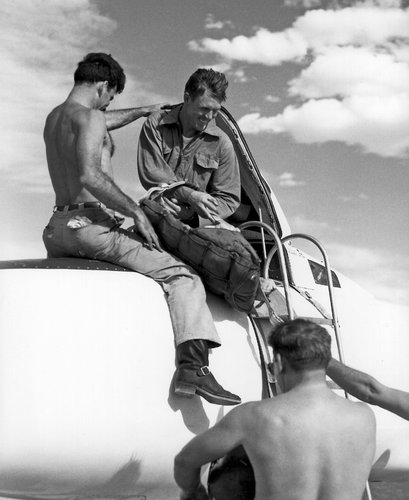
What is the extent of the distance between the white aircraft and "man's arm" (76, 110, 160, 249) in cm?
38

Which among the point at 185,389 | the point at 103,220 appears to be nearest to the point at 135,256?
the point at 103,220

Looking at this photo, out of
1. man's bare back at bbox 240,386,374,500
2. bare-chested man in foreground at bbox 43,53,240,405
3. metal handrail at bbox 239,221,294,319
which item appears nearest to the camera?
man's bare back at bbox 240,386,374,500

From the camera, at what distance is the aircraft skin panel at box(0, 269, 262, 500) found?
173 inches

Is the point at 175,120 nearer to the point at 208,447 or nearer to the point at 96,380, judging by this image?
the point at 96,380

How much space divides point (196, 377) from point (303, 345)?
51.6 inches

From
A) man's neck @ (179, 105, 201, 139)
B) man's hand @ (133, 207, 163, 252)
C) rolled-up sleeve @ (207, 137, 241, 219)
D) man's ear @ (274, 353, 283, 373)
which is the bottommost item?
man's ear @ (274, 353, 283, 373)

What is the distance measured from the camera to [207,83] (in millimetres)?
5633

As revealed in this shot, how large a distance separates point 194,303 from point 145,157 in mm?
1484

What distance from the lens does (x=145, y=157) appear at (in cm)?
582

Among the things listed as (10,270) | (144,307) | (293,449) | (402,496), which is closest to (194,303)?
(144,307)

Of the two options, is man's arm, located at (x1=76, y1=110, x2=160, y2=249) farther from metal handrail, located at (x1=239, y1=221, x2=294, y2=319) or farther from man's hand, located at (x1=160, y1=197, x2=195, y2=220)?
metal handrail, located at (x1=239, y1=221, x2=294, y2=319)

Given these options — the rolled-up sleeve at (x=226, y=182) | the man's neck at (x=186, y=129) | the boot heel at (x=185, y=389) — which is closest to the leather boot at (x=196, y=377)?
the boot heel at (x=185, y=389)

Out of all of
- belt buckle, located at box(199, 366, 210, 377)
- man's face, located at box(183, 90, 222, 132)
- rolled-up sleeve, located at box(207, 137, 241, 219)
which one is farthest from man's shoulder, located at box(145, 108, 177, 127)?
belt buckle, located at box(199, 366, 210, 377)

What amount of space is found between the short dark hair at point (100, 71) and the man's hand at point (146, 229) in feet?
3.39
